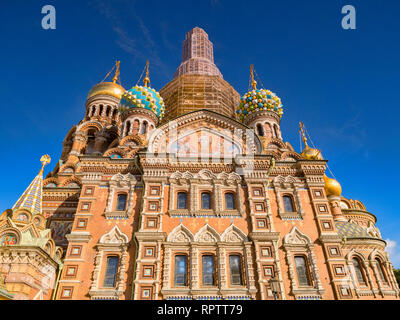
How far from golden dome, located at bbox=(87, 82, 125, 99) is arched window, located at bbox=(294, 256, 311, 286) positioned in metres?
21.8

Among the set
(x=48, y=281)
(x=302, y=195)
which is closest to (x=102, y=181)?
(x=48, y=281)

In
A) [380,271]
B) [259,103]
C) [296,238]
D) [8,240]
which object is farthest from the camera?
[259,103]

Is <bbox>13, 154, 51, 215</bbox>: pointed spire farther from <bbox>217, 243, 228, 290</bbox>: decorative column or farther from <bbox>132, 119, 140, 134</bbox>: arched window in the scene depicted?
<bbox>217, 243, 228, 290</bbox>: decorative column

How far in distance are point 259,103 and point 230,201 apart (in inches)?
415

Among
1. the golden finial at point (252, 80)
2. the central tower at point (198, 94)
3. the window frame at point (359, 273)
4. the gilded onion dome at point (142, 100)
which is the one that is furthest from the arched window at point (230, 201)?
the golden finial at point (252, 80)

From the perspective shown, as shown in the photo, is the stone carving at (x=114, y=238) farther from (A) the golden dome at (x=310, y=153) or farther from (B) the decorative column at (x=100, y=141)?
(A) the golden dome at (x=310, y=153)

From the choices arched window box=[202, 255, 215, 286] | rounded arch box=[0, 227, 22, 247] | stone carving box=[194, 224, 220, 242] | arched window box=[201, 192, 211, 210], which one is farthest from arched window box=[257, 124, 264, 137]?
rounded arch box=[0, 227, 22, 247]

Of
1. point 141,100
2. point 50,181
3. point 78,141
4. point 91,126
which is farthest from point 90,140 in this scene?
point 141,100

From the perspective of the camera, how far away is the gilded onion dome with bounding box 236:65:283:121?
22422 millimetres

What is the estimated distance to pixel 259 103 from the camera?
22500 millimetres

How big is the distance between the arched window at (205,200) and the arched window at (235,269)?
7.85ft

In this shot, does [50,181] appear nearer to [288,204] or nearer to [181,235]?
[181,235]

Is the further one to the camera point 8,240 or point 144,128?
point 144,128
